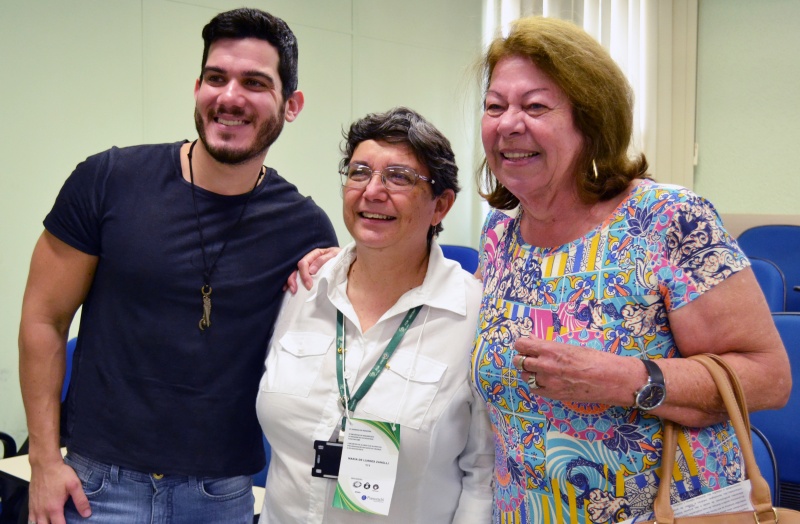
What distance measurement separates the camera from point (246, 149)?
6.03 ft

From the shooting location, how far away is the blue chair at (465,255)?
482cm

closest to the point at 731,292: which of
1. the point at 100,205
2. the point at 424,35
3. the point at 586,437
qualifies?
the point at 586,437

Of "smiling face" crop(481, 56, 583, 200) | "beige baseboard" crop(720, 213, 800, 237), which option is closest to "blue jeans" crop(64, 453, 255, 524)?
"smiling face" crop(481, 56, 583, 200)

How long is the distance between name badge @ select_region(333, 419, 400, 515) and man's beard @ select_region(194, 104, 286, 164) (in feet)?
2.29

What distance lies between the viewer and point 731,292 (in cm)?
134

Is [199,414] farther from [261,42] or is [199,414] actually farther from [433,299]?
[261,42]

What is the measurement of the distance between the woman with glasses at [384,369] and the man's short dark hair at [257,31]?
0.25m

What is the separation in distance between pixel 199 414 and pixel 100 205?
1.82 feet

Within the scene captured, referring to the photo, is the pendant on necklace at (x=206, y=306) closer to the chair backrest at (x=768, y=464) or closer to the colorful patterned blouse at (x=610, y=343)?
the colorful patterned blouse at (x=610, y=343)

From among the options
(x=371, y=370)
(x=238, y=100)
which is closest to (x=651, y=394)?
(x=371, y=370)

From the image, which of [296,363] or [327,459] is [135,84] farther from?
[327,459]

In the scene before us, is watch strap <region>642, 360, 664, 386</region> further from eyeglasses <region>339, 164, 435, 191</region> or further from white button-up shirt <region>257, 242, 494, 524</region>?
eyeglasses <region>339, 164, 435, 191</region>

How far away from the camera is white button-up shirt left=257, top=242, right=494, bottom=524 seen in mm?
1696

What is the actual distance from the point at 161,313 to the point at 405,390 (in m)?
0.61
